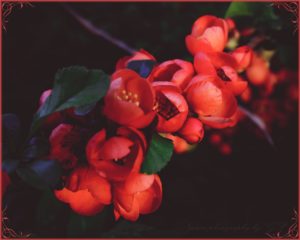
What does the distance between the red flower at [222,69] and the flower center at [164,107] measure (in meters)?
0.07

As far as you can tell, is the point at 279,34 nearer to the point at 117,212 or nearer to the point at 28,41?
the point at 117,212

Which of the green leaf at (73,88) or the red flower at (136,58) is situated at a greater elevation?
the green leaf at (73,88)

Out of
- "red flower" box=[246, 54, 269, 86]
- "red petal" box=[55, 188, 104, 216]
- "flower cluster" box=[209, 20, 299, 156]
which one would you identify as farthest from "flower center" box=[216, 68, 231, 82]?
"flower cluster" box=[209, 20, 299, 156]

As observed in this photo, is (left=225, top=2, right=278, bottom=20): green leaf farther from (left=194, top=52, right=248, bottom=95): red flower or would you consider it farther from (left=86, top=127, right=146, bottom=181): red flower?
(left=86, top=127, right=146, bottom=181): red flower

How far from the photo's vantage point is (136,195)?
1.49ft

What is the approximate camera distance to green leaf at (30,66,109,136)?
1.27 ft

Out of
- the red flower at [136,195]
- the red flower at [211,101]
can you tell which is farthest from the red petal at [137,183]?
the red flower at [211,101]

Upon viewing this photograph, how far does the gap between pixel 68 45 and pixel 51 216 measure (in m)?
0.54

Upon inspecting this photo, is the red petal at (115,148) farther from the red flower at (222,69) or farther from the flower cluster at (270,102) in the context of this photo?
the flower cluster at (270,102)

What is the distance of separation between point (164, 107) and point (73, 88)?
0.36 ft

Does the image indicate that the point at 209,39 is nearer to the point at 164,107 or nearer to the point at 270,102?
the point at 164,107

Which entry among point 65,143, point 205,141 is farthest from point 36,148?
point 205,141

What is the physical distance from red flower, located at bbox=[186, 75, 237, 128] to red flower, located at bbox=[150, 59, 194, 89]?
2cm

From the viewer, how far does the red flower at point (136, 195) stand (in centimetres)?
41
